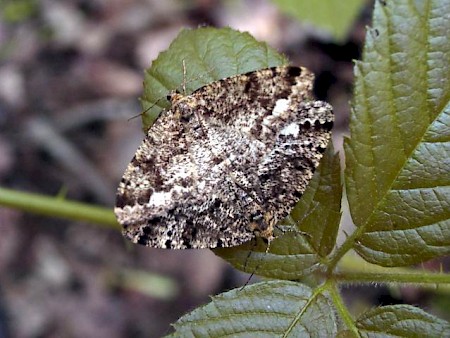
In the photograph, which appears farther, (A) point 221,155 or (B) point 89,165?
(B) point 89,165

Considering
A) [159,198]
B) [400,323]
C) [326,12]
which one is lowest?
[400,323]

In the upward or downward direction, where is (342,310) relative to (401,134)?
downward

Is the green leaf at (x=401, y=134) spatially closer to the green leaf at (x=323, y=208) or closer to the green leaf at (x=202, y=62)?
the green leaf at (x=323, y=208)

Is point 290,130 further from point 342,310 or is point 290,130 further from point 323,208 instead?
point 342,310

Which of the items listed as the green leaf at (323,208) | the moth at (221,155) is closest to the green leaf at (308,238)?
the green leaf at (323,208)

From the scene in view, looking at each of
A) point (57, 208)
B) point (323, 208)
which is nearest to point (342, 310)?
point (323, 208)

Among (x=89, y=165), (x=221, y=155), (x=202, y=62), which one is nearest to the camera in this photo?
(x=202, y=62)
